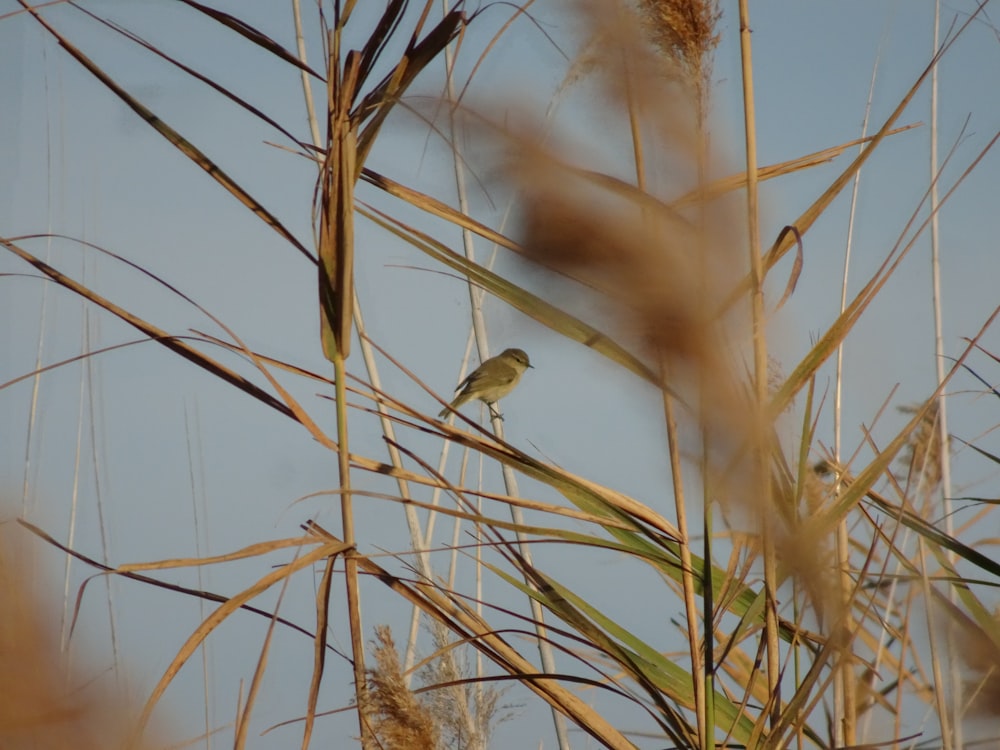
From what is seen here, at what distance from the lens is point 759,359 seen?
0.90 meters

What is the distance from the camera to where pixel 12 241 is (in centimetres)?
92

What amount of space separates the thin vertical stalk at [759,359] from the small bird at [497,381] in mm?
2870

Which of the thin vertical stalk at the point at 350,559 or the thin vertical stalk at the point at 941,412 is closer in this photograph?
the thin vertical stalk at the point at 350,559

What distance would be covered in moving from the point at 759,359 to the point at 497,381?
3218mm

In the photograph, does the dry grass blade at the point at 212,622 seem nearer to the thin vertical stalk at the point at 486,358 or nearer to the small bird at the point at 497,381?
the thin vertical stalk at the point at 486,358

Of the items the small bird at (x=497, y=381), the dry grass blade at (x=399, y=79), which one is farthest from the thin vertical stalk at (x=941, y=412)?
the small bird at (x=497, y=381)

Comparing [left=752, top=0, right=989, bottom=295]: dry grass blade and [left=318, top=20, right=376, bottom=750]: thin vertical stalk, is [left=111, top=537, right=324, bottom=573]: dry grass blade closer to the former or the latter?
[left=318, top=20, right=376, bottom=750]: thin vertical stalk

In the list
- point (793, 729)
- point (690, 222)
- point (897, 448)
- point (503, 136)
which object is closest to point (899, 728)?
point (793, 729)

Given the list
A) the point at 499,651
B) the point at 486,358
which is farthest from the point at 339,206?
the point at 486,358

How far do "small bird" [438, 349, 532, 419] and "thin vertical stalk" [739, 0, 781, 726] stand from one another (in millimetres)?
2870

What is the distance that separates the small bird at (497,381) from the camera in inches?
161

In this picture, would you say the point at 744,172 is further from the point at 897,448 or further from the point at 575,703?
the point at 575,703

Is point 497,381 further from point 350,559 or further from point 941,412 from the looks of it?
point 350,559

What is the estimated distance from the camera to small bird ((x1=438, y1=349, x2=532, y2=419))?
408 centimetres
